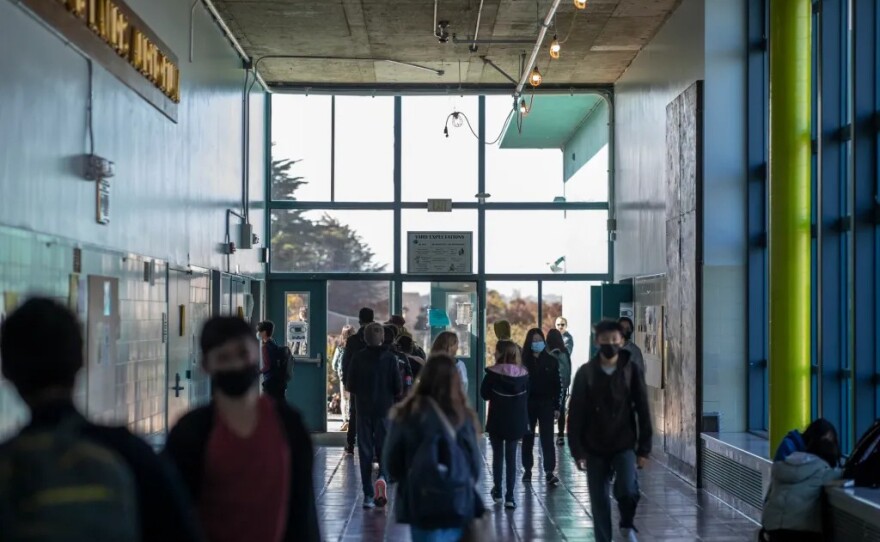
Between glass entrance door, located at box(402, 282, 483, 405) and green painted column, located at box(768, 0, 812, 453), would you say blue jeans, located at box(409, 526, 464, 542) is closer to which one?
green painted column, located at box(768, 0, 812, 453)

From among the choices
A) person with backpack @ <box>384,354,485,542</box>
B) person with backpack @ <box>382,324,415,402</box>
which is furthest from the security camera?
person with backpack @ <box>384,354,485,542</box>

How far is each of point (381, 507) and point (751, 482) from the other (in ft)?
9.46

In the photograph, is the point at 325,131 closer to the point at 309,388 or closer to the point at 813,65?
the point at 309,388

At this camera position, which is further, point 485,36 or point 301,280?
point 301,280

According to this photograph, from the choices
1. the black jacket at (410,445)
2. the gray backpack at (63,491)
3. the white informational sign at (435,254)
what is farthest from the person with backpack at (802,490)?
the white informational sign at (435,254)

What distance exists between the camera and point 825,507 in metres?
6.22

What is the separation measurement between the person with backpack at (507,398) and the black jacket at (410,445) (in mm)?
3912

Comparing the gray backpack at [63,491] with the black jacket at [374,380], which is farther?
the black jacket at [374,380]

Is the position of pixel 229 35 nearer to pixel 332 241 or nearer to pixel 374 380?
pixel 332 241

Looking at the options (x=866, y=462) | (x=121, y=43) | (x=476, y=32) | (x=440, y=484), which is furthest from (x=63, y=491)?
(x=476, y=32)

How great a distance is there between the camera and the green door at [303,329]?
15.5 metres

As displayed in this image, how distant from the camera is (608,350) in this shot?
6730 mm

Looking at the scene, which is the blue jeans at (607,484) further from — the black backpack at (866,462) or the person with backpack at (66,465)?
the person with backpack at (66,465)

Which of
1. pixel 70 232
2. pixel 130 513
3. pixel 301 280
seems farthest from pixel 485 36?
pixel 130 513
